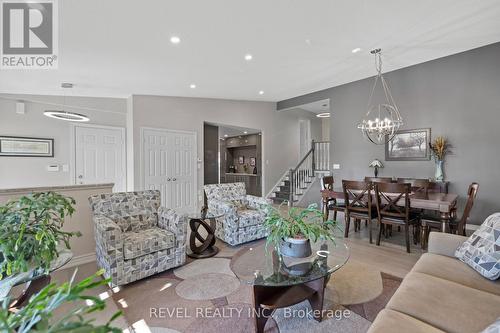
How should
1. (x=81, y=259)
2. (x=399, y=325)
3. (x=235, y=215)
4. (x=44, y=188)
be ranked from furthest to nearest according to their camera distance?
1. (x=235, y=215)
2. (x=81, y=259)
3. (x=44, y=188)
4. (x=399, y=325)

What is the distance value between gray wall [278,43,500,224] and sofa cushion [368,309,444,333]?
4354 millimetres

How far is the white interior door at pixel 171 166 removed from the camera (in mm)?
5246

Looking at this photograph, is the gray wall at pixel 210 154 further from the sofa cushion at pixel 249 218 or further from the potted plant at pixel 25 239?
the potted plant at pixel 25 239

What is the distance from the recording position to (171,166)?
5586 mm

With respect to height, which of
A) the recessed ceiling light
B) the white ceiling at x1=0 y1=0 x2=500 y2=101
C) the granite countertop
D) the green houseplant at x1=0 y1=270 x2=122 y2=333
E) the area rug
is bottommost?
the area rug

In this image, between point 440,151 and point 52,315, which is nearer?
point 52,315

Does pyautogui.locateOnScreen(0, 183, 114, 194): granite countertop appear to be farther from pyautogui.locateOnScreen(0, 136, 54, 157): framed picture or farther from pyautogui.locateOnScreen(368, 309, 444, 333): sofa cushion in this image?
pyautogui.locateOnScreen(368, 309, 444, 333): sofa cushion

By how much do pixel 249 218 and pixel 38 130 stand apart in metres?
4.31

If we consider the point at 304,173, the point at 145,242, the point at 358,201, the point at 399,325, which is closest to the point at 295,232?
the point at 399,325

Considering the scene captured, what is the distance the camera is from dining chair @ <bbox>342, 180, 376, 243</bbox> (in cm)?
366

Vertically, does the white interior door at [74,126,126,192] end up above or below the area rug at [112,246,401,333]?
above

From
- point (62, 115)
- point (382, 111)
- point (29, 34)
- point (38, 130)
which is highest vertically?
point (29, 34)

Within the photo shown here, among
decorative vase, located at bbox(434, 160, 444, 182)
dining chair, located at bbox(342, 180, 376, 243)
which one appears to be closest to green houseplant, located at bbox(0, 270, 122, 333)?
dining chair, located at bbox(342, 180, 376, 243)

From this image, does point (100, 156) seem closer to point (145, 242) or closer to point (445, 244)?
point (145, 242)
